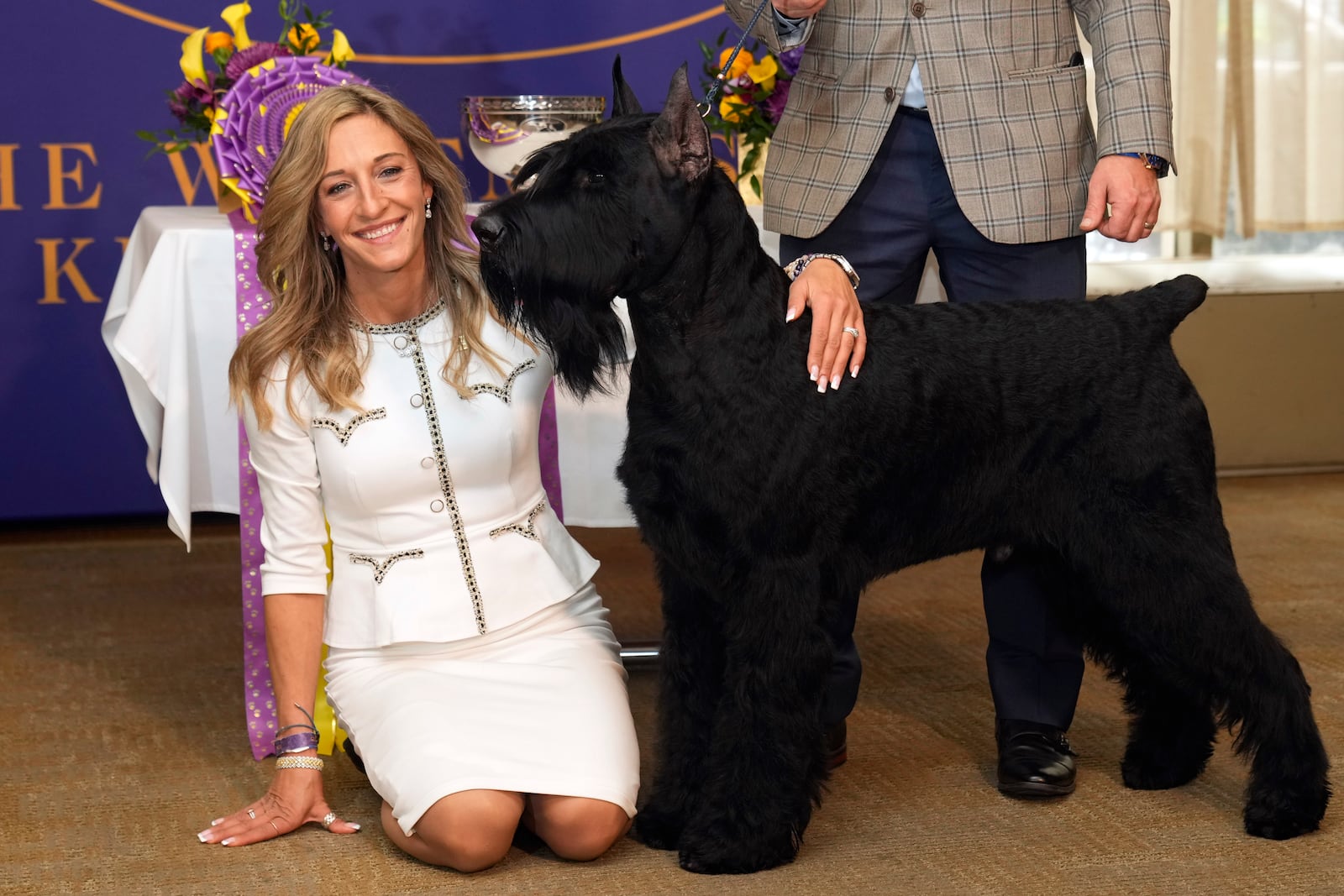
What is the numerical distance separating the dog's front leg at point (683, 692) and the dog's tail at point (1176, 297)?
30.0 inches

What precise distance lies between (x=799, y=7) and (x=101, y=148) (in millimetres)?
2737

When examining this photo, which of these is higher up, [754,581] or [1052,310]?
[1052,310]

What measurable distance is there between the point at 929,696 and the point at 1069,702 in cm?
47

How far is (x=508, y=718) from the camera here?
2.00 m

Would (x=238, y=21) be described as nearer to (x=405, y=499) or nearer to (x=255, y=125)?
(x=255, y=125)

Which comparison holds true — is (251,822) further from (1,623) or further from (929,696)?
(1,623)

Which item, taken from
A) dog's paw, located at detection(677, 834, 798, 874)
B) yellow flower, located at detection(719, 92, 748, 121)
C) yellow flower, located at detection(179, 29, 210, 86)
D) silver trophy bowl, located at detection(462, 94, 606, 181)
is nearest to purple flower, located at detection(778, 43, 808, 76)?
yellow flower, located at detection(719, 92, 748, 121)

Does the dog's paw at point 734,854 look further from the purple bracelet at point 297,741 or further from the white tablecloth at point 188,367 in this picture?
the white tablecloth at point 188,367

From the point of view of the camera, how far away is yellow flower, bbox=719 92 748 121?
292 cm

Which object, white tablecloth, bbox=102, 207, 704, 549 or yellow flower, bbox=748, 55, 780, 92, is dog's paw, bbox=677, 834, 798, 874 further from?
yellow flower, bbox=748, 55, 780, 92

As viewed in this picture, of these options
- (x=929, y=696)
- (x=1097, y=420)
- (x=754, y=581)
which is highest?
(x=1097, y=420)

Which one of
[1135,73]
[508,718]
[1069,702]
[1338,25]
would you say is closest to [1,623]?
[508,718]

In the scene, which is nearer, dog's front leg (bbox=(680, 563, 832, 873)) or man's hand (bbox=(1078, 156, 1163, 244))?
dog's front leg (bbox=(680, 563, 832, 873))

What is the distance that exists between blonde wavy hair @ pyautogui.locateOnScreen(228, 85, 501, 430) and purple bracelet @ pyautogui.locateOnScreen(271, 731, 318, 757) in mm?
453
